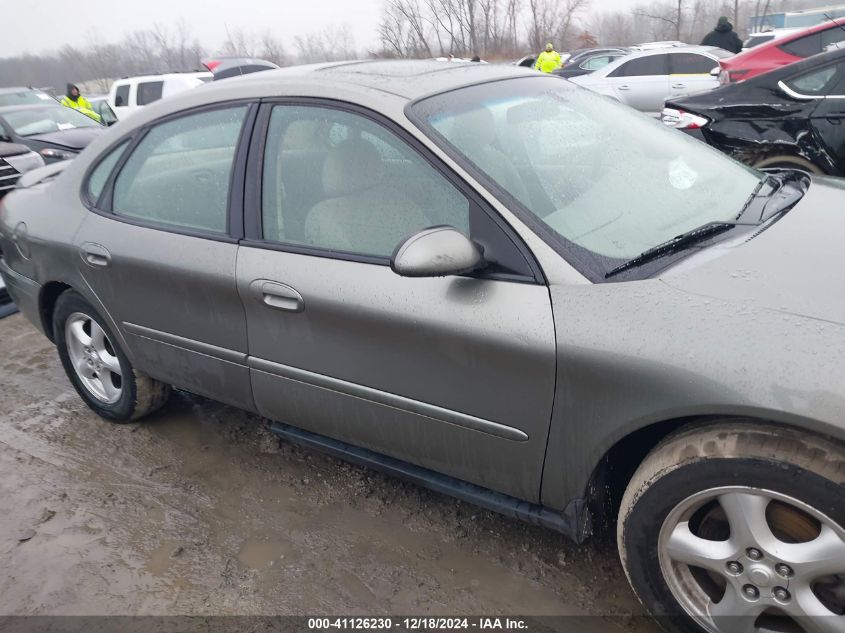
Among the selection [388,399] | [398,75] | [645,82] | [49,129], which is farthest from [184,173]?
[645,82]

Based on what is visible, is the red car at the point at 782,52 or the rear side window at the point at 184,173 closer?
the rear side window at the point at 184,173

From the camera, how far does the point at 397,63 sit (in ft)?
9.24

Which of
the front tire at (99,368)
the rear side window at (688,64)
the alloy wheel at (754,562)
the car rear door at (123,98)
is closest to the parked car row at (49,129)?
the car rear door at (123,98)

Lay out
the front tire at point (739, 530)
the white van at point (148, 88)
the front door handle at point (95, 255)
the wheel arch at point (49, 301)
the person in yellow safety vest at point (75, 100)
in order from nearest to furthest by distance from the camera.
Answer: the front tire at point (739, 530) → the front door handle at point (95, 255) → the wheel arch at point (49, 301) → the person in yellow safety vest at point (75, 100) → the white van at point (148, 88)

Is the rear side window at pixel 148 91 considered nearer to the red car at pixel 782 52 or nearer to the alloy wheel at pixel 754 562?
the red car at pixel 782 52

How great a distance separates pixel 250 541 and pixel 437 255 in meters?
1.45

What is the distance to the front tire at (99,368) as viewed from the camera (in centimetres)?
326

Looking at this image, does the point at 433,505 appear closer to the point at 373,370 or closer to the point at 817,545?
the point at 373,370

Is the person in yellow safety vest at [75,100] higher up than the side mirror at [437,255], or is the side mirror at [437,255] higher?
the side mirror at [437,255]

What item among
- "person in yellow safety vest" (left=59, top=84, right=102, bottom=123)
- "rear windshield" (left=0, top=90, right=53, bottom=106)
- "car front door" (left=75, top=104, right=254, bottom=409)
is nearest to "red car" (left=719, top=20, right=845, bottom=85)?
"car front door" (left=75, top=104, right=254, bottom=409)

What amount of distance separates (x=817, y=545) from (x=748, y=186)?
139 centimetres

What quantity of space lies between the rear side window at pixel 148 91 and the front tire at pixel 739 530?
14.8 m

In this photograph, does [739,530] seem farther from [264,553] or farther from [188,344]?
[188,344]

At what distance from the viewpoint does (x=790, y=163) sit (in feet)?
16.9
